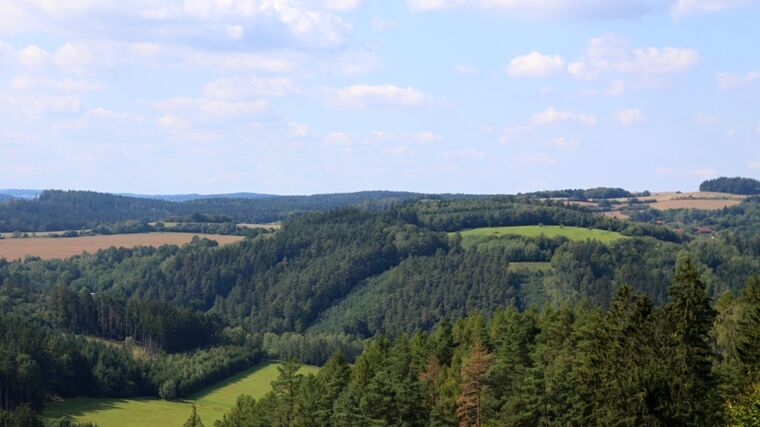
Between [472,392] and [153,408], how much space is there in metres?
85.4

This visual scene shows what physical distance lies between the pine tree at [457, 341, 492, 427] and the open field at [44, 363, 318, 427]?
67.8 metres

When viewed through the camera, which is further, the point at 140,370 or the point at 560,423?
the point at 140,370

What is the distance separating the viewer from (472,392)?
220ft

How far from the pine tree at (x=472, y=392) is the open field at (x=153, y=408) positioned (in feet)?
223

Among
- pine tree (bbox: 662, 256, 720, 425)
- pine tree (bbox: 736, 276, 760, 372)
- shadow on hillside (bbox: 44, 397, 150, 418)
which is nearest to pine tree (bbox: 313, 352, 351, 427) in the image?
pine tree (bbox: 662, 256, 720, 425)

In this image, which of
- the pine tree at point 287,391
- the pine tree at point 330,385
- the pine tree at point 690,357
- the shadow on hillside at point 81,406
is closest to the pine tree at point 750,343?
the pine tree at point 690,357

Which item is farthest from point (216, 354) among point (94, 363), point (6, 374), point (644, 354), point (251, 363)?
point (644, 354)

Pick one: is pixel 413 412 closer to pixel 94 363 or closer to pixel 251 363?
pixel 94 363

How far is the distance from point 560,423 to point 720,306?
26.6 meters

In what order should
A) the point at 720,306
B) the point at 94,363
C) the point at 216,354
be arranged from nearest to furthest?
the point at 720,306 → the point at 94,363 → the point at 216,354

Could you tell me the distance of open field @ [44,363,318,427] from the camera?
12825 cm

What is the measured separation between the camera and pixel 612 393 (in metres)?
50.9

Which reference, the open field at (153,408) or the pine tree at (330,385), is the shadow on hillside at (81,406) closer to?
the open field at (153,408)

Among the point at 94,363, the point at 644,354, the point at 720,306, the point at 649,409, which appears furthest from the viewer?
the point at 94,363
